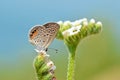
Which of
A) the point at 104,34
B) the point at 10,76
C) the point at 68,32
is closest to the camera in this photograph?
the point at 68,32

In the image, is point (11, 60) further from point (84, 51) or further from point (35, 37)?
point (35, 37)

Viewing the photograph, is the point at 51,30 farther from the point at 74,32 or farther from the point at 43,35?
the point at 74,32

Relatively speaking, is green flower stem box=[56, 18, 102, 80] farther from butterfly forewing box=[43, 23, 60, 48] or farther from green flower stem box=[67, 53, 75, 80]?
butterfly forewing box=[43, 23, 60, 48]

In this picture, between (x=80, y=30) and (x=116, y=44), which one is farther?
(x=116, y=44)

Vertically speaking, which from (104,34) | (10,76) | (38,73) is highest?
(104,34)

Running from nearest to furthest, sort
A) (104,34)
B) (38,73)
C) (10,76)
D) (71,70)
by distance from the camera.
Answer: (38,73) < (71,70) < (10,76) < (104,34)

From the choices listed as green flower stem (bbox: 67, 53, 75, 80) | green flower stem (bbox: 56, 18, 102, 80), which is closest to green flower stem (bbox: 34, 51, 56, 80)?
green flower stem (bbox: 67, 53, 75, 80)

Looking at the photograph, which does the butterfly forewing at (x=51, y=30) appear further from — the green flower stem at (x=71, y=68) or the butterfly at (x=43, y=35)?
the green flower stem at (x=71, y=68)

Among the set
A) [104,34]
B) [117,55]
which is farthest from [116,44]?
[104,34]
